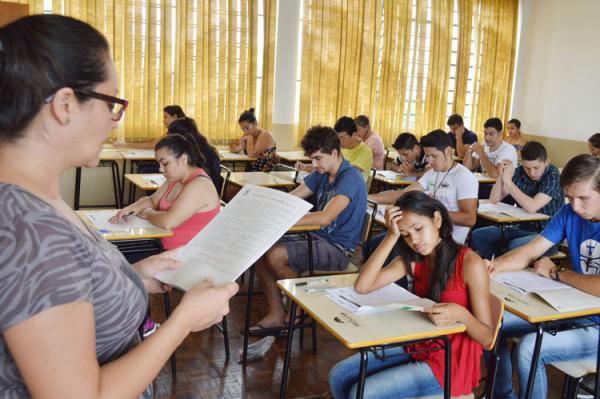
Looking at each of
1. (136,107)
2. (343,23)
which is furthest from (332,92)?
(136,107)

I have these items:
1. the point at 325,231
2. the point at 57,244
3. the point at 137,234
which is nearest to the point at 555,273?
the point at 325,231

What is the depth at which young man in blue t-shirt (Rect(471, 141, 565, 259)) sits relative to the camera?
161 inches

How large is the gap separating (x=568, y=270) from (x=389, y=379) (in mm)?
1133

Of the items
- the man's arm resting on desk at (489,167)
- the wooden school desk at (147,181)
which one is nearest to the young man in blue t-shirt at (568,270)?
the wooden school desk at (147,181)

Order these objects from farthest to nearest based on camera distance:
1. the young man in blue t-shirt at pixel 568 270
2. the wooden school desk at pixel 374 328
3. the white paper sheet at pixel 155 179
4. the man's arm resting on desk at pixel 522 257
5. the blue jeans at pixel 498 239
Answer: the white paper sheet at pixel 155 179, the blue jeans at pixel 498 239, the man's arm resting on desk at pixel 522 257, the young man in blue t-shirt at pixel 568 270, the wooden school desk at pixel 374 328

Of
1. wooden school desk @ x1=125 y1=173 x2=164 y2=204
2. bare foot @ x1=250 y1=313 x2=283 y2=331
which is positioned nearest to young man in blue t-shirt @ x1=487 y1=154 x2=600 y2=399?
bare foot @ x1=250 y1=313 x2=283 y2=331

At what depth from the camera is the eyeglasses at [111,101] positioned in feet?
2.52

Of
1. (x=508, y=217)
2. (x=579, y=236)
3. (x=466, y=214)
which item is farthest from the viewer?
(x=508, y=217)

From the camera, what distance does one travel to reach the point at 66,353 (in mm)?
681

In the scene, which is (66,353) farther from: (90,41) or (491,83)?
(491,83)

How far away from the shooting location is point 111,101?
2.68 ft

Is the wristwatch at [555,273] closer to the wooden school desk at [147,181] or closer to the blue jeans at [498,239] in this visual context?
the blue jeans at [498,239]

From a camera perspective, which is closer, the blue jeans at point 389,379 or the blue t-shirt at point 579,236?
the blue jeans at point 389,379

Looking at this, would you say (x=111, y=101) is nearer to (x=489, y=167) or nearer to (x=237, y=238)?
(x=237, y=238)
